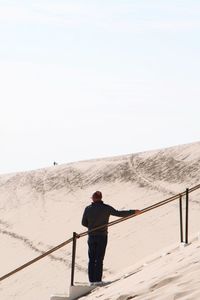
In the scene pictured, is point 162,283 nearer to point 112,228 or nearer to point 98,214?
point 98,214

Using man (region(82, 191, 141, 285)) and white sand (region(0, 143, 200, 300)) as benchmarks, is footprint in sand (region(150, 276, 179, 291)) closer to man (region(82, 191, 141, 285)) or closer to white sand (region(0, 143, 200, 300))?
white sand (region(0, 143, 200, 300))

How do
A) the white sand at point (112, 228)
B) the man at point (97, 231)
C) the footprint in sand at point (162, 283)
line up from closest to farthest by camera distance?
the footprint in sand at point (162, 283), the white sand at point (112, 228), the man at point (97, 231)

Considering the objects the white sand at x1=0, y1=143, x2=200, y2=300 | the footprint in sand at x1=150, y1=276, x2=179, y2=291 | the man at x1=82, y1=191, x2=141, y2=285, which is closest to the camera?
the footprint in sand at x1=150, y1=276, x2=179, y2=291

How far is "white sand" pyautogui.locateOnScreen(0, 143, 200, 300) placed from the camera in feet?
33.3

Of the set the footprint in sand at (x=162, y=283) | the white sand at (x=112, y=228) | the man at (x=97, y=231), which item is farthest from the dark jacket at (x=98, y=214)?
the footprint in sand at (x=162, y=283)

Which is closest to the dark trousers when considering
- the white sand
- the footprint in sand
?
the white sand

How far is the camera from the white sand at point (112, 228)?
1015cm

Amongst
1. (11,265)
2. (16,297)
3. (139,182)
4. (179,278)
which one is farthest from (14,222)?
(179,278)

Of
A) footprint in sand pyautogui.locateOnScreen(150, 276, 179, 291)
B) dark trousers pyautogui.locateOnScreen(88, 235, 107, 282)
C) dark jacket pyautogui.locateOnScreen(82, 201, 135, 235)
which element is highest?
dark jacket pyautogui.locateOnScreen(82, 201, 135, 235)

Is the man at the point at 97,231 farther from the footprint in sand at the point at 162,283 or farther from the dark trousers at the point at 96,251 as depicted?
the footprint in sand at the point at 162,283

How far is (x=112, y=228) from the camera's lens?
82.4 feet

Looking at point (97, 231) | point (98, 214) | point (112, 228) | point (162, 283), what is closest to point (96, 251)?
point (97, 231)

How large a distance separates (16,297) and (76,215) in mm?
10189

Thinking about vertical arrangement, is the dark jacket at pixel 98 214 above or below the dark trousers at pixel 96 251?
above
